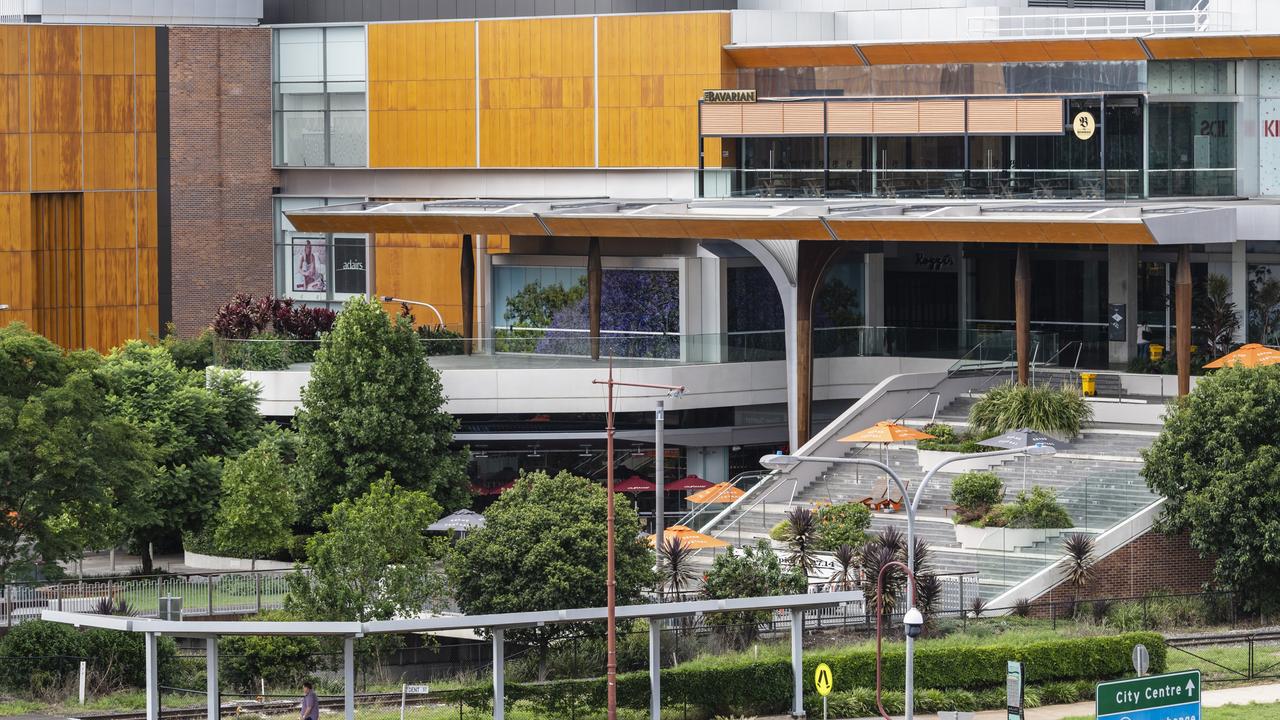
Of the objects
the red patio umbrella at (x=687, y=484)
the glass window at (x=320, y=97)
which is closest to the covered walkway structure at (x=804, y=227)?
the red patio umbrella at (x=687, y=484)

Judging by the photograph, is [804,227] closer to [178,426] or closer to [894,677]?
[178,426]

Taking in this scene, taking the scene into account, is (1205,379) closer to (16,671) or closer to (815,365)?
(815,365)

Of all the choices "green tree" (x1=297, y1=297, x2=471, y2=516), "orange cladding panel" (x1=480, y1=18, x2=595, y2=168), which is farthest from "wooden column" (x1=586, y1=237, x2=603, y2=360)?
"orange cladding panel" (x1=480, y1=18, x2=595, y2=168)

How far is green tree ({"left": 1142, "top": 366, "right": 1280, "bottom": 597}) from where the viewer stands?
52312 mm

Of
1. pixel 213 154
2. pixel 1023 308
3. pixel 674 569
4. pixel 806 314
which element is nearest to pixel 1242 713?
pixel 674 569

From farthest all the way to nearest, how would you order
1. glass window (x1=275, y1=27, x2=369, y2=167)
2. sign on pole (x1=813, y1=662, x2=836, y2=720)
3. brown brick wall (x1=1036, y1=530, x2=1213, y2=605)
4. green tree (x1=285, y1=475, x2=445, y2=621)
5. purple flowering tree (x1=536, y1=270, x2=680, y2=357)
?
glass window (x1=275, y1=27, x2=369, y2=167) → purple flowering tree (x1=536, y1=270, x2=680, y2=357) → brown brick wall (x1=1036, y1=530, x2=1213, y2=605) → green tree (x1=285, y1=475, x2=445, y2=621) → sign on pole (x1=813, y1=662, x2=836, y2=720)

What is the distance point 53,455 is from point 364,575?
7.74m

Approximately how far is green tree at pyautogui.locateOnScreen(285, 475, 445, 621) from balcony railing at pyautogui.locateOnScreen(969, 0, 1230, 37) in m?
28.8

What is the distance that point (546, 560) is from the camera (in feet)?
158

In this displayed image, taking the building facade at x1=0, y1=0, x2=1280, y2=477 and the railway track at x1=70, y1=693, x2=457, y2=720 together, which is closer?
the railway track at x1=70, y1=693, x2=457, y2=720

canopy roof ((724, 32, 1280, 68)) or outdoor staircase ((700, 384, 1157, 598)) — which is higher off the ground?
canopy roof ((724, 32, 1280, 68))

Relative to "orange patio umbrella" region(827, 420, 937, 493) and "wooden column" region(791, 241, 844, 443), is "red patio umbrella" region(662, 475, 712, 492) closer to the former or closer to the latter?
"wooden column" region(791, 241, 844, 443)

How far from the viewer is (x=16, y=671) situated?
157ft

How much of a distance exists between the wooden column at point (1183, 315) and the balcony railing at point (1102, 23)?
9192 millimetres
